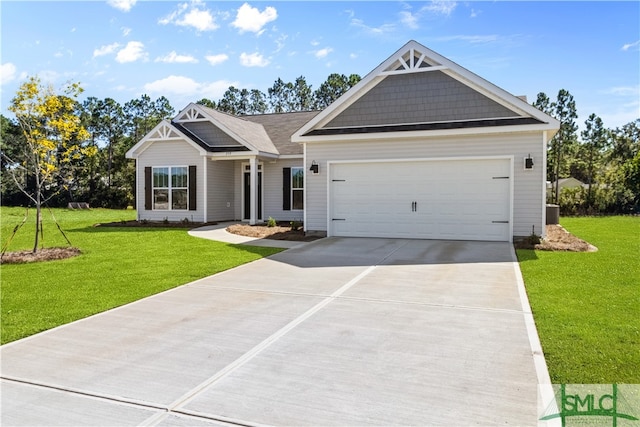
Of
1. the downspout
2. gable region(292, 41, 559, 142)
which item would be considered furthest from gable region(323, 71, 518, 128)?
the downspout

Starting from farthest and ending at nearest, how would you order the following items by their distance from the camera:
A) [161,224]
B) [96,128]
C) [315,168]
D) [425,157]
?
[96,128], [161,224], [315,168], [425,157]

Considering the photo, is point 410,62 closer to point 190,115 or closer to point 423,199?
point 423,199

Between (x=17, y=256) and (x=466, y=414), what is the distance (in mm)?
10355

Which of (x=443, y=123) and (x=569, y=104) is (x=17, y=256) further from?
(x=569, y=104)

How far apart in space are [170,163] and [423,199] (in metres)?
11.3

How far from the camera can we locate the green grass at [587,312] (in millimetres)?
3893

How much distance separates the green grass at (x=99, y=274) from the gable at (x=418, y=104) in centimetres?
539

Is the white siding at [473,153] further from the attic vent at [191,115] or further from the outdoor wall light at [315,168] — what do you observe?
the attic vent at [191,115]

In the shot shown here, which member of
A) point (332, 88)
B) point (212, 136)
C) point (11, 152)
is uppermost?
point (332, 88)

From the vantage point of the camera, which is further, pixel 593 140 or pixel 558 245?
pixel 593 140

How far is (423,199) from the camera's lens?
42.6 ft

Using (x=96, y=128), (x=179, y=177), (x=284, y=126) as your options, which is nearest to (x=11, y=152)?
(x=96, y=128)

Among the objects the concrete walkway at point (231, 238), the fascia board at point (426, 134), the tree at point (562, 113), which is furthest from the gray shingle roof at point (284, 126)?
the tree at point (562, 113)

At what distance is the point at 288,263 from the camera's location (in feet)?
30.8
